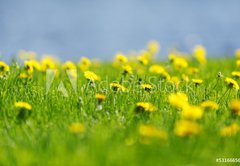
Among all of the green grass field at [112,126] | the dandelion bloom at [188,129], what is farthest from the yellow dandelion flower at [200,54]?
the dandelion bloom at [188,129]

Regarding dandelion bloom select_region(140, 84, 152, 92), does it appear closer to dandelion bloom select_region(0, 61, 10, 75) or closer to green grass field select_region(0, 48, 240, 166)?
green grass field select_region(0, 48, 240, 166)

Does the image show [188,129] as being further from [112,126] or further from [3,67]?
[3,67]

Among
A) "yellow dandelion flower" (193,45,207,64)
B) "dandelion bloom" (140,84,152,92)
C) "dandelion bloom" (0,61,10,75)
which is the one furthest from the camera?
"yellow dandelion flower" (193,45,207,64)

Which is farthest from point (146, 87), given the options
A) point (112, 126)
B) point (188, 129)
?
point (188, 129)

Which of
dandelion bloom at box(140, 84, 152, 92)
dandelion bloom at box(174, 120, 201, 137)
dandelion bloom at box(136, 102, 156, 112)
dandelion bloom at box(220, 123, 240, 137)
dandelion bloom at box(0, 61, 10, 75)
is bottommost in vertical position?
dandelion bloom at box(220, 123, 240, 137)

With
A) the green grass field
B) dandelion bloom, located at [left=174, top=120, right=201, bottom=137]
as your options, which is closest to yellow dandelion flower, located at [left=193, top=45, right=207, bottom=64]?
the green grass field

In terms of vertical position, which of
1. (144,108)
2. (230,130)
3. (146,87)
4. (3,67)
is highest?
(3,67)

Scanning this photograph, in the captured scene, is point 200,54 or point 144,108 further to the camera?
point 200,54
